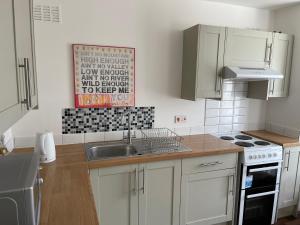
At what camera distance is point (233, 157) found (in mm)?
2238

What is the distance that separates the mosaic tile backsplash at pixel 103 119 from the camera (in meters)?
2.24

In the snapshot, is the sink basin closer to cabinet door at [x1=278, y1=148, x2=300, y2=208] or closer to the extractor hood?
the extractor hood

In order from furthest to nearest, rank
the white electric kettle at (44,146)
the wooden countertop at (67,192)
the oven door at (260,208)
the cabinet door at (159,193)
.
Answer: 1. the oven door at (260,208)
2. the cabinet door at (159,193)
3. the white electric kettle at (44,146)
4. the wooden countertop at (67,192)

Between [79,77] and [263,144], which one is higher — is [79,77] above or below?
above

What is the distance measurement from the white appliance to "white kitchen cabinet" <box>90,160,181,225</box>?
67cm

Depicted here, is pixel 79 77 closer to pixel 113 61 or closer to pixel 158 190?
pixel 113 61

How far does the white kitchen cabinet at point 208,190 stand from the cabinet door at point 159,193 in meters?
0.08

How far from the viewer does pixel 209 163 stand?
2.14 m

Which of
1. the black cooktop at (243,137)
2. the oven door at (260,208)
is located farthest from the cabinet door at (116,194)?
the black cooktop at (243,137)

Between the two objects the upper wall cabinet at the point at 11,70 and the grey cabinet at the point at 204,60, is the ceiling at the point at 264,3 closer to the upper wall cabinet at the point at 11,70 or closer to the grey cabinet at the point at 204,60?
the grey cabinet at the point at 204,60

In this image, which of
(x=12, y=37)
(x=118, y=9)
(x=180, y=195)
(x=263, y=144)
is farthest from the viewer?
(x=263, y=144)

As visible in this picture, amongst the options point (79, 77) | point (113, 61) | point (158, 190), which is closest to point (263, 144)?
point (158, 190)

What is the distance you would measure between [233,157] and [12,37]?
80.0 inches

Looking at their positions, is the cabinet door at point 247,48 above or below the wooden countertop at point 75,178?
above
